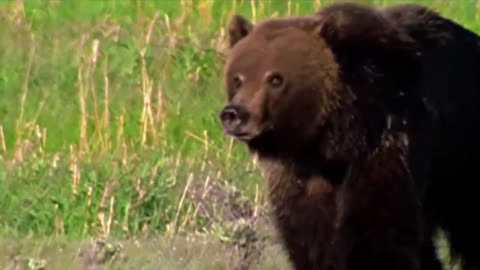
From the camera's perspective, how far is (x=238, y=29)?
21.4 feet

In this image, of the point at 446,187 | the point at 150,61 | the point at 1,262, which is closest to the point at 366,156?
the point at 446,187

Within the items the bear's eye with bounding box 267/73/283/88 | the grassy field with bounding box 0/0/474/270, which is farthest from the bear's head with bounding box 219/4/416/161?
the grassy field with bounding box 0/0/474/270

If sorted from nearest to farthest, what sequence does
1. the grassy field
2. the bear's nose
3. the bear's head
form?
the bear's nose < the bear's head < the grassy field

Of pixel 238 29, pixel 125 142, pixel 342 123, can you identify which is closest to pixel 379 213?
pixel 342 123

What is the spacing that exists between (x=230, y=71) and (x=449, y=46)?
1.06 metres

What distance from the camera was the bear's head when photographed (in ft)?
20.5

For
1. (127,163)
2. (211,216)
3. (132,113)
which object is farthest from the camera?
(132,113)

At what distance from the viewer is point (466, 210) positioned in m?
7.19

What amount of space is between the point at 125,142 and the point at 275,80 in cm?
503

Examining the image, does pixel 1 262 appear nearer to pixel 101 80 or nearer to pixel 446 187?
pixel 446 187

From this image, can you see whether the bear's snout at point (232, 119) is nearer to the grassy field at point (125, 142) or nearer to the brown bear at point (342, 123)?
the brown bear at point (342, 123)

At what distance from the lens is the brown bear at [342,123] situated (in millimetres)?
6266

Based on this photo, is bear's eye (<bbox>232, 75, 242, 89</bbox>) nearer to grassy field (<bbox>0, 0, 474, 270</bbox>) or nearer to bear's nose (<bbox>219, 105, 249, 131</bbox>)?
bear's nose (<bbox>219, 105, 249, 131</bbox>)

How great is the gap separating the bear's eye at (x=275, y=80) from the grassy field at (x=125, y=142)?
5.69 ft
